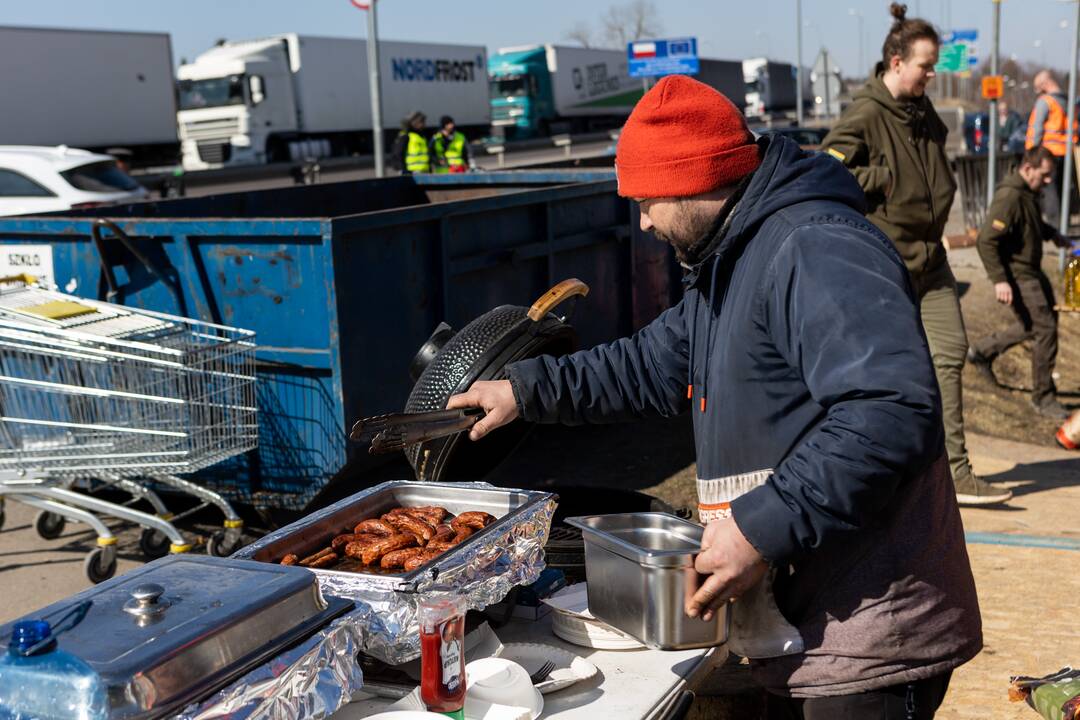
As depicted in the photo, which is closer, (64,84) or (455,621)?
(455,621)

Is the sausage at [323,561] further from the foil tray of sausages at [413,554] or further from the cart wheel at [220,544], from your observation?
the cart wheel at [220,544]

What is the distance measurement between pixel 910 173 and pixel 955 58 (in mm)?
20381

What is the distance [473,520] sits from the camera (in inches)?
114

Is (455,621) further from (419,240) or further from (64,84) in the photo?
(64,84)

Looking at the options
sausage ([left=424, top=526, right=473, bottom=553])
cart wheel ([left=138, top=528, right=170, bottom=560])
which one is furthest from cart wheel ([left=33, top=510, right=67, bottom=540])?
sausage ([left=424, top=526, right=473, bottom=553])

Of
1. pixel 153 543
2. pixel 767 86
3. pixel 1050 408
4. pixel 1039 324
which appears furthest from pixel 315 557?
pixel 767 86

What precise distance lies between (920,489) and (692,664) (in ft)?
2.24

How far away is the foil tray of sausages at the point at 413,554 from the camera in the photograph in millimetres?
2453

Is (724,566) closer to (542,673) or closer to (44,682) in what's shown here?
(542,673)

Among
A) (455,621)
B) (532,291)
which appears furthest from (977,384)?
(455,621)

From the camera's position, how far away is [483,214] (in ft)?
21.4

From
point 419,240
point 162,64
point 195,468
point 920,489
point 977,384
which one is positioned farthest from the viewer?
point 162,64

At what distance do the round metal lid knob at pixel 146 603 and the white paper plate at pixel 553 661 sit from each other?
838mm

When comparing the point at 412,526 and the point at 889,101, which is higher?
the point at 889,101
